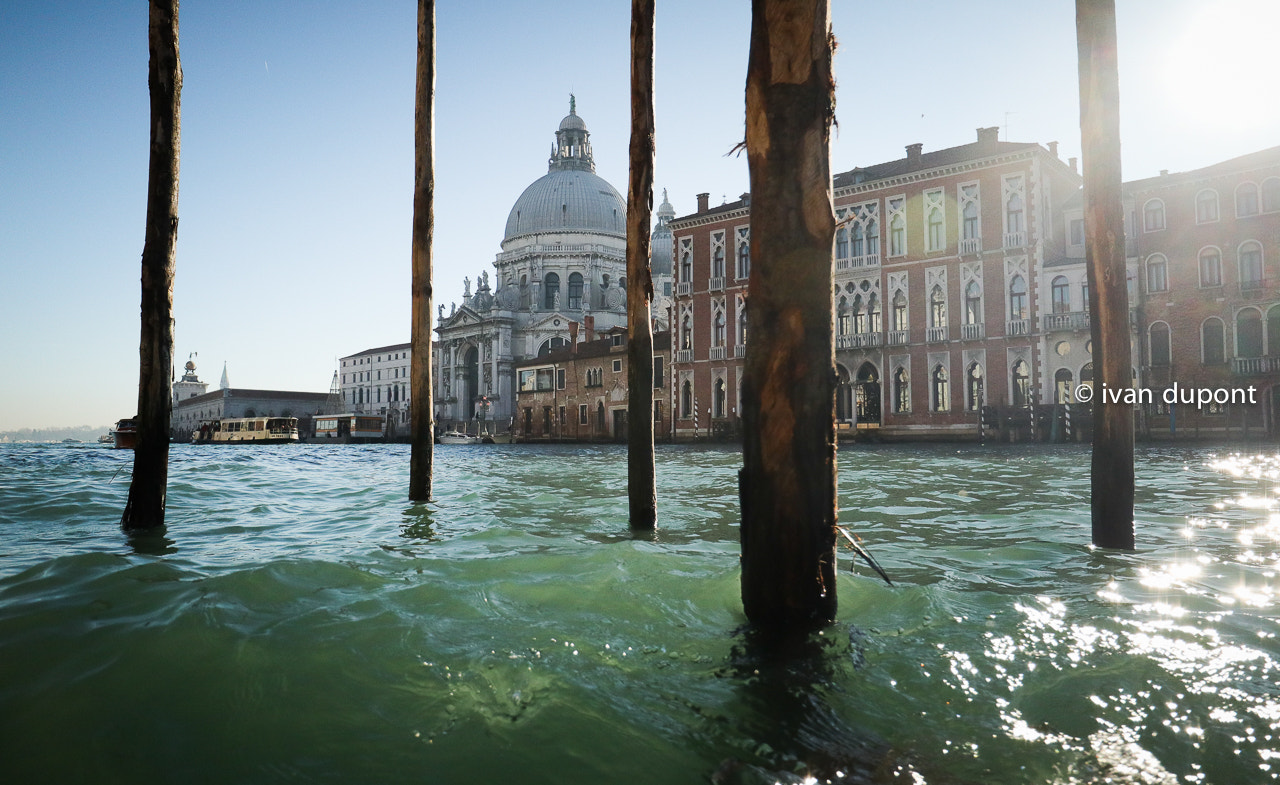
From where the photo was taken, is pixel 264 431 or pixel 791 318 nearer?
pixel 791 318

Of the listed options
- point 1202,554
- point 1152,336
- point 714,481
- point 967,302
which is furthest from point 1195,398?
point 1202,554

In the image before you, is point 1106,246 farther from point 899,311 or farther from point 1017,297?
point 899,311

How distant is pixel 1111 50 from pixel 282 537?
5952 millimetres

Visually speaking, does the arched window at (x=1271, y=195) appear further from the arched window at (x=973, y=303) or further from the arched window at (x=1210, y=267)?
the arched window at (x=973, y=303)

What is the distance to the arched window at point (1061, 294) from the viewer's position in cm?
2556

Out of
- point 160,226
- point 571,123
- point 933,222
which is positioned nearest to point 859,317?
point 933,222

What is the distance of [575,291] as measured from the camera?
205 feet

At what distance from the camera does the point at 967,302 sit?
90.4ft

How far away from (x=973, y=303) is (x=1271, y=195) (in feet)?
28.7

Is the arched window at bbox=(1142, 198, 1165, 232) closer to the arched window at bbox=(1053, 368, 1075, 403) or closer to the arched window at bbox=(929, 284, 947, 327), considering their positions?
the arched window at bbox=(1053, 368, 1075, 403)

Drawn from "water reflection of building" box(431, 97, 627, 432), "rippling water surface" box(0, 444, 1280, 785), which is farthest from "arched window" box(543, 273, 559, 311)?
"rippling water surface" box(0, 444, 1280, 785)

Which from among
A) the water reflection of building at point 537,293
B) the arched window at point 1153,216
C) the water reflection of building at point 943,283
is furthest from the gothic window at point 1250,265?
the water reflection of building at point 537,293

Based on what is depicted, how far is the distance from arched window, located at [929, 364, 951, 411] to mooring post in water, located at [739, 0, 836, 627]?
27.3 m

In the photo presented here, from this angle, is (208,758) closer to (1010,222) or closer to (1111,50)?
(1111,50)
